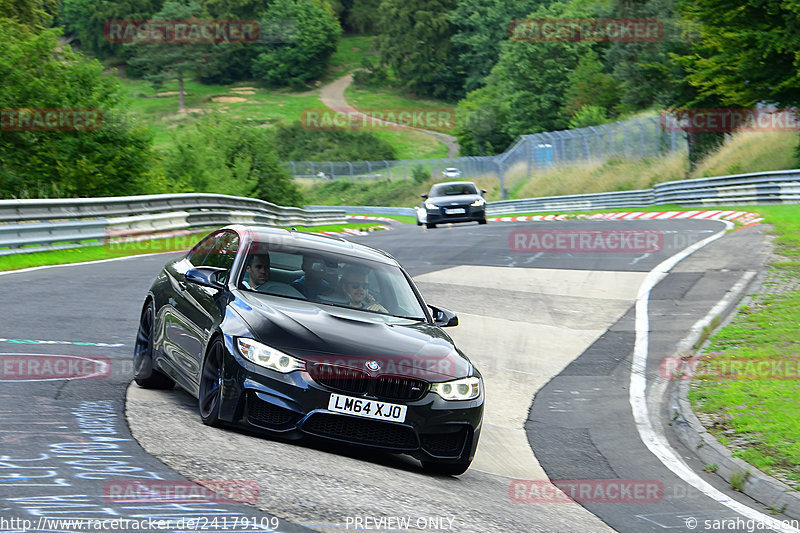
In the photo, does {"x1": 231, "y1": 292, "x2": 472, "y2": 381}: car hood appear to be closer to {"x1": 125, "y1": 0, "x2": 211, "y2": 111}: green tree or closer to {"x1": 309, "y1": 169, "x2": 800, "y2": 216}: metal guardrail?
{"x1": 309, "y1": 169, "x2": 800, "y2": 216}: metal guardrail

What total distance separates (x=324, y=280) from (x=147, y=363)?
178 cm

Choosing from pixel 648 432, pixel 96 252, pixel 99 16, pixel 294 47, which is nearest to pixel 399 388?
pixel 648 432

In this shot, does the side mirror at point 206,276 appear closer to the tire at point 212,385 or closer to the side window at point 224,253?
the side window at point 224,253

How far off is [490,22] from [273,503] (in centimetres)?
12854

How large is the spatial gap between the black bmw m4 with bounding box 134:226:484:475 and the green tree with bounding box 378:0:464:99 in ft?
437

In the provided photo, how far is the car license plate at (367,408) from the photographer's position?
6707 millimetres

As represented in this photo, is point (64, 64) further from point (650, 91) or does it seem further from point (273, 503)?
point (650, 91)

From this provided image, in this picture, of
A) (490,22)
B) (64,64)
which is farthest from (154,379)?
(490,22)

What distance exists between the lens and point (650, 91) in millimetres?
67812

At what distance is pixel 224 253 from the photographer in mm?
8523

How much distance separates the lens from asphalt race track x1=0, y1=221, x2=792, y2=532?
542 cm

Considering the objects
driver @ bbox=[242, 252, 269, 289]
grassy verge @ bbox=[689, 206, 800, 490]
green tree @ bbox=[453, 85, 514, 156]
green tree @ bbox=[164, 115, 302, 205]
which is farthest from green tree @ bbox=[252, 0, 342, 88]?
driver @ bbox=[242, 252, 269, 289]

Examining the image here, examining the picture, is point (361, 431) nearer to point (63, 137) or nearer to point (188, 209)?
point (188, 209)

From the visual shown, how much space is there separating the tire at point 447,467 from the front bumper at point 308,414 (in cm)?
17
